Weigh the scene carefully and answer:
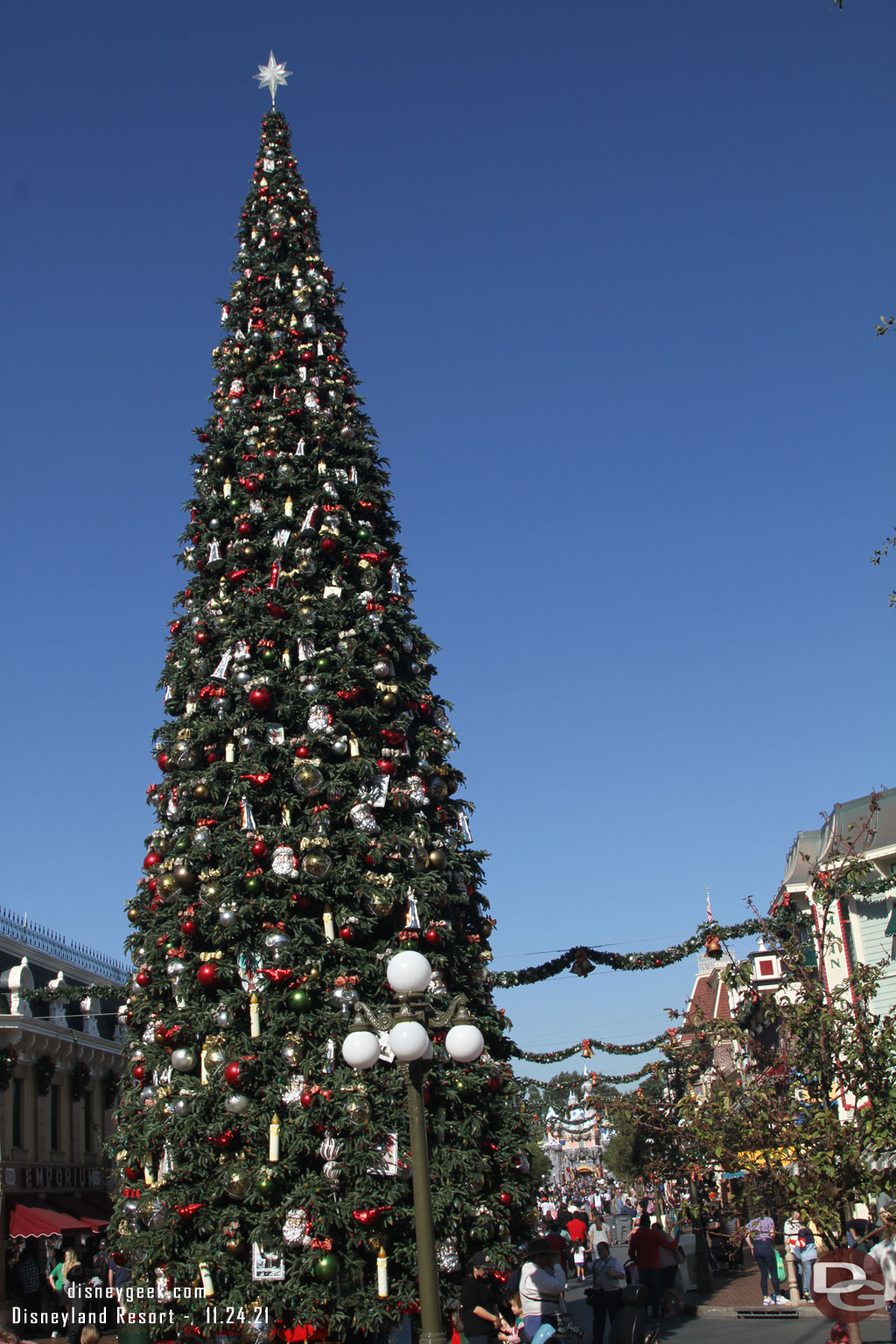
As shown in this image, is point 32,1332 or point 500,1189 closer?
point 500,1189

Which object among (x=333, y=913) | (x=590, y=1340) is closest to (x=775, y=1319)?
(x=590, y=1340)

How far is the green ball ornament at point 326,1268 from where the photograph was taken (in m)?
10.7

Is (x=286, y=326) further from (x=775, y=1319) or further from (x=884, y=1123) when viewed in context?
(x=775, y=1319)

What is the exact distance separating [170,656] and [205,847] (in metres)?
3.17

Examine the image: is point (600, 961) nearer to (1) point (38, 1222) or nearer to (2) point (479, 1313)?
(2) point (479, 1313)

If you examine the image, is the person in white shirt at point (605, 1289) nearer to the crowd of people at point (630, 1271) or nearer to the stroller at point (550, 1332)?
the crowd of people at point (630, 1271)

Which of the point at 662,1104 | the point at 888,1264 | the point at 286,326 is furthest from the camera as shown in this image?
the point at 662,1104

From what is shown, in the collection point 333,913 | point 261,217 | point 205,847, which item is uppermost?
point 261,217

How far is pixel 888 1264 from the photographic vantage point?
11.7m

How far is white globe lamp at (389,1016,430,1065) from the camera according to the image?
24.4 feet

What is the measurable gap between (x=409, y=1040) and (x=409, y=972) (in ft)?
1.47

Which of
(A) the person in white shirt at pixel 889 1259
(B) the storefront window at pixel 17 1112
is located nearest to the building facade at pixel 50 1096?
(B) the storefront window at pixel 17 1112

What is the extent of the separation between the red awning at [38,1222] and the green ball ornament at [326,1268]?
14.9 meters

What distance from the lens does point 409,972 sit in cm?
763
